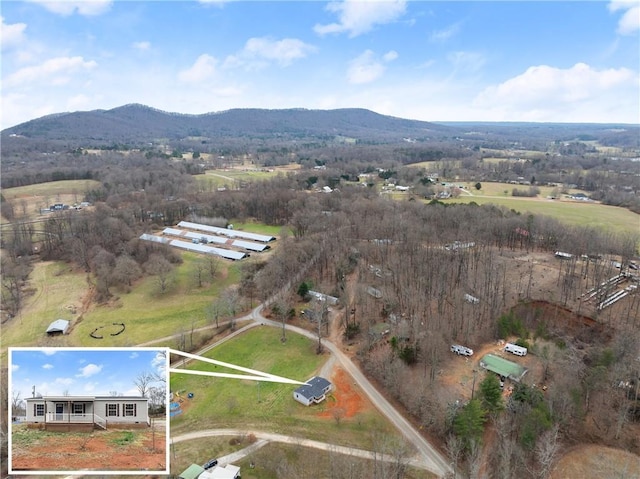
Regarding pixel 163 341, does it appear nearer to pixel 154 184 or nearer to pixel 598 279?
pixel 598 279

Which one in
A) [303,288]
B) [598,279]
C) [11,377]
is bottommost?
[303,288]

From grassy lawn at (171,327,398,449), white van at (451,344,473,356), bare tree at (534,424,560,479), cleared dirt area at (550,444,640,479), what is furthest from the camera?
white van at (451,344,473,356)

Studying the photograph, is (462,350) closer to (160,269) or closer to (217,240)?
(160,269)

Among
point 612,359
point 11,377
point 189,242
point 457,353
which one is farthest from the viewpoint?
point 189,242

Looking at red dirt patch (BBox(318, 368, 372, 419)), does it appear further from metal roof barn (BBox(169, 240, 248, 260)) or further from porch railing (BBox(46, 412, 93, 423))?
metal roof barn (BBox(169, 240, 248, 260))

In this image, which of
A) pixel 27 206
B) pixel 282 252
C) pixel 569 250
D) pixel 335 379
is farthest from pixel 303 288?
pixel 27 206

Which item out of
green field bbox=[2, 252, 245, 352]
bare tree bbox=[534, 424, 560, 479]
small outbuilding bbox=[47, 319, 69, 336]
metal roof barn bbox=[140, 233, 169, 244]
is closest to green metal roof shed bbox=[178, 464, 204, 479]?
green field bbox=[2, 252, 245, 352]

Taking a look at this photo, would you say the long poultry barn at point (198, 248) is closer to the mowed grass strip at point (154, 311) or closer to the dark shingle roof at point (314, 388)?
the mowed grass strip at point (154, 311)
